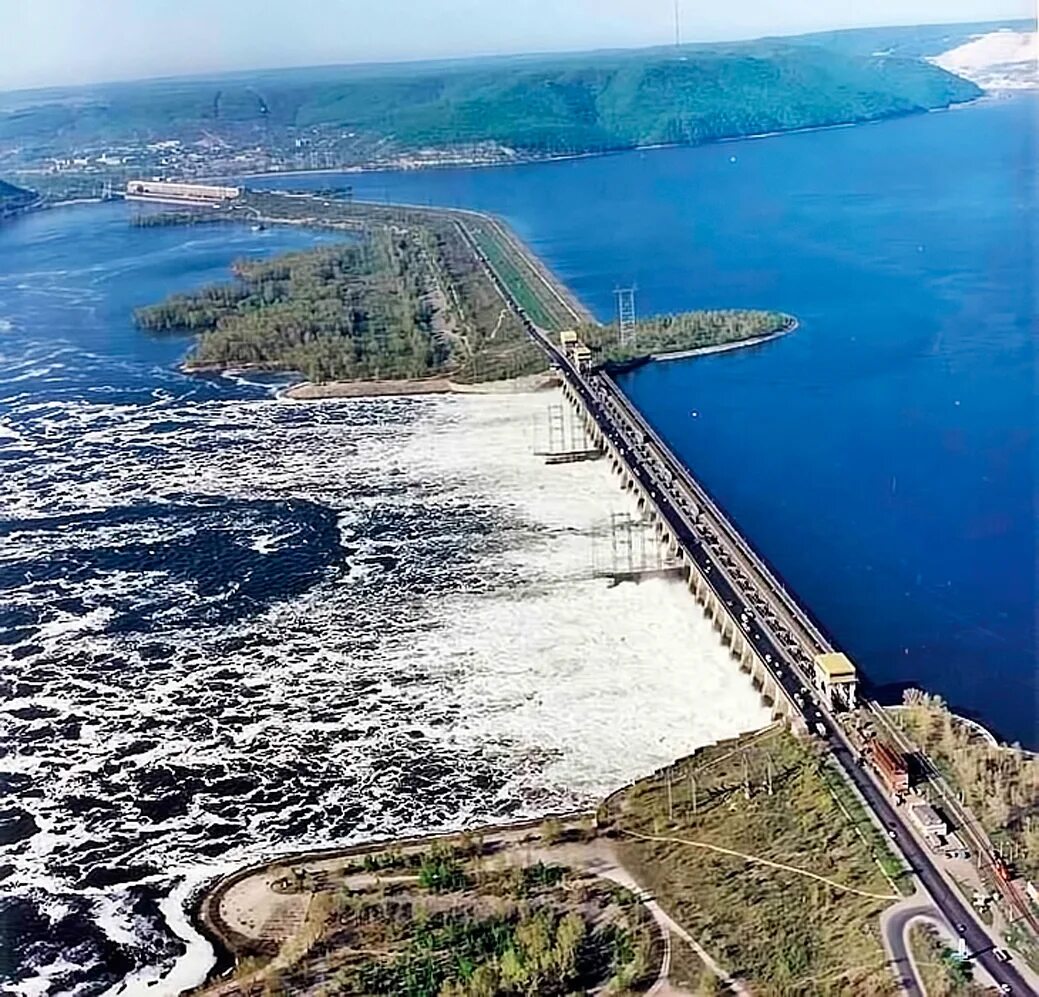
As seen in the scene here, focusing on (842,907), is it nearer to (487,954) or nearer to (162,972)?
(487,954)

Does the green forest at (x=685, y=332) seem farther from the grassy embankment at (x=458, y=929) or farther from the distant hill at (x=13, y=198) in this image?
the distant hill at (x=13, y=198)

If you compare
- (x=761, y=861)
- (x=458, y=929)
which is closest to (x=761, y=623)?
(x=761, y=861)

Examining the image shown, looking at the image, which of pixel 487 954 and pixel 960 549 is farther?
pixel 960 549

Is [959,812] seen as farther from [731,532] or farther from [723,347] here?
[723,347]

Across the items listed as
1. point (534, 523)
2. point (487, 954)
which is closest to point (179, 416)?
point (534, 523)

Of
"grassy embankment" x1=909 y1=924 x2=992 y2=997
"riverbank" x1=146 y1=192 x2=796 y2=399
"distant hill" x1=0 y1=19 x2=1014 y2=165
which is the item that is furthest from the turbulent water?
"distant hill" x1=0 y1=19 x2=1014 y2=165

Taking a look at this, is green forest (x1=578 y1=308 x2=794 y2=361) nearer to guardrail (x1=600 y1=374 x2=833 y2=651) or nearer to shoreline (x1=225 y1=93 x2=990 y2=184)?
guardrail (x1=600 y1=374 x2=833 y2=651)
